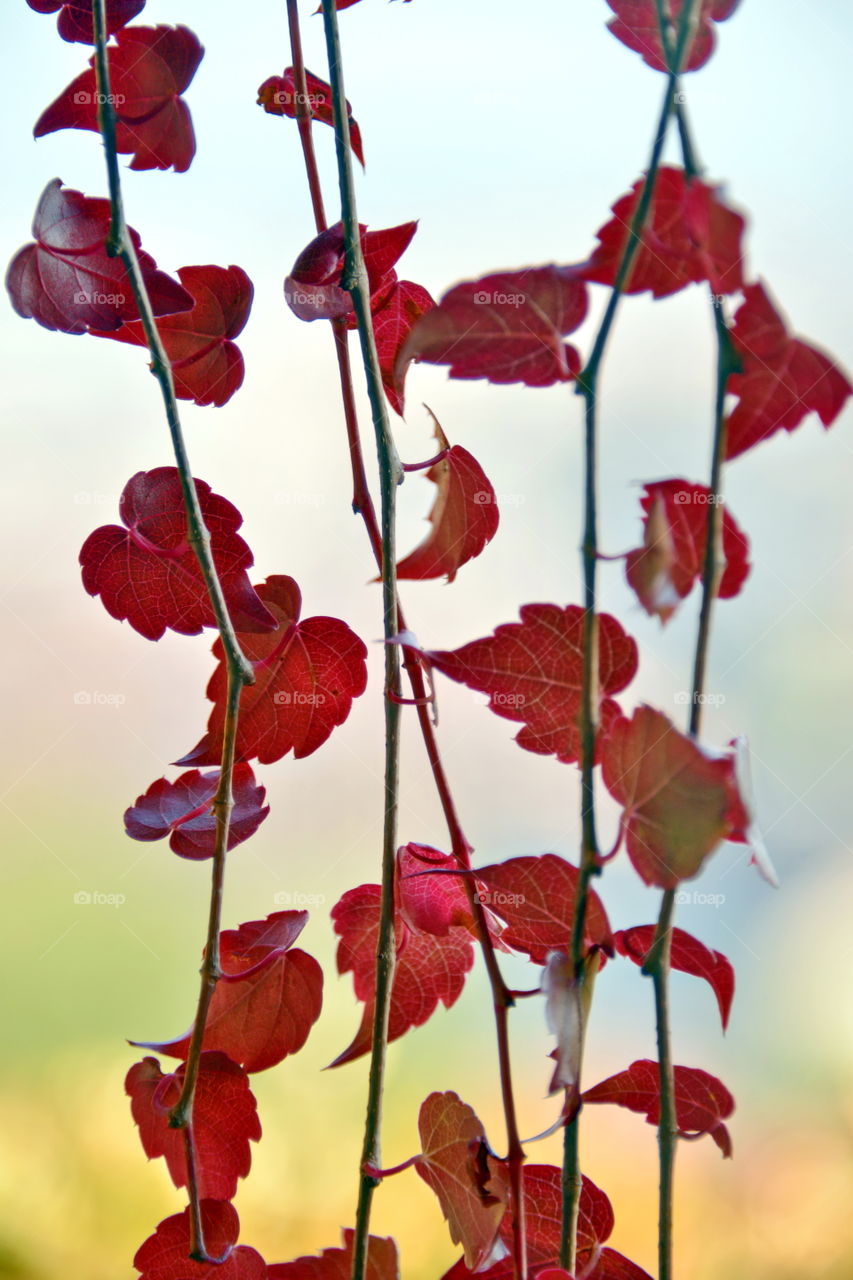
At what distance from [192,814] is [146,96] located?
279 millimetres

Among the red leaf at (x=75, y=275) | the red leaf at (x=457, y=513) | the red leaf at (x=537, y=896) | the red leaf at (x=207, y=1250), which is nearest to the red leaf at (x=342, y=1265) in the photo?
the red leaf at (x=207, y=1250)

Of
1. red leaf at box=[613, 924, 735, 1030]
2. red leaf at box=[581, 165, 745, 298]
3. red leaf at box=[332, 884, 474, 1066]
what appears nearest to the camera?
red leaf at box=[581, 165, 745, 298]

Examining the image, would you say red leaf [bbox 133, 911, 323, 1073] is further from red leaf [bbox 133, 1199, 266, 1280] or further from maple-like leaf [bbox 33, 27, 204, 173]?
maple-like leaf [bbox 33, 27, 204, 173]

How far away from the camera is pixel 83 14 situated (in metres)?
0.39

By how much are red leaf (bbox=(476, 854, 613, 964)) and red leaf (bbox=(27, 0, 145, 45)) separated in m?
0.35

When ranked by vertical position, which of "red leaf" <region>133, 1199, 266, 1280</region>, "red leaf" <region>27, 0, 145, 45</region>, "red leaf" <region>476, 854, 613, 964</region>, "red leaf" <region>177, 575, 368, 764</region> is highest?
"red leaf" <region>27, 0, 145, 45</region>

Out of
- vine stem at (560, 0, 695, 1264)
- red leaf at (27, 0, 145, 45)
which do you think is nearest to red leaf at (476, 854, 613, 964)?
vine stem at (560, 0, 695, 1264)

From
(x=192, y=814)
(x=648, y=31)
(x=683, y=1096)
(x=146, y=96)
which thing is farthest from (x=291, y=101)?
(x=683, y=1096)

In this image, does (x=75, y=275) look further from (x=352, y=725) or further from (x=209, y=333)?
(x=352, y=725)

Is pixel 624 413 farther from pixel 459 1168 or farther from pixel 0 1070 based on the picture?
pixel 0 1070

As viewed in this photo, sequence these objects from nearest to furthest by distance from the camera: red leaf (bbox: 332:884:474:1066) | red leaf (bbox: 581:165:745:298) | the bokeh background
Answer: red leaf (bbox: 581:165:745:298), red leaf (bbox: 332:884:474:1066), the bokeh background

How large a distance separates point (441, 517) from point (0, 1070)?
679 mm

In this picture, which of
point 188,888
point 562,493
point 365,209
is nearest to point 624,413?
point 562,493

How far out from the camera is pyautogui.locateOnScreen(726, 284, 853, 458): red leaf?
0.71 feet
